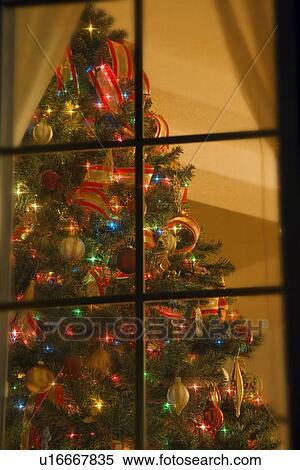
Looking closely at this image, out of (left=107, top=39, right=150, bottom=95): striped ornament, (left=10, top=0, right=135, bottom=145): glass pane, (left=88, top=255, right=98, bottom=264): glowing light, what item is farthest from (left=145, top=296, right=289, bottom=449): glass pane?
(left=107, top=39, right=150, bottom=95): striped ornament

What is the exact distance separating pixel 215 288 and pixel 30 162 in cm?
68

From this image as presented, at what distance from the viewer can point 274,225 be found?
84.4 inches

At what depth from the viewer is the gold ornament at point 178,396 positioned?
2.16 metres

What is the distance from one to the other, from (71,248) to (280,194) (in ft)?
2.14

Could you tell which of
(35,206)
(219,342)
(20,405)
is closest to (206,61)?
(35,206)

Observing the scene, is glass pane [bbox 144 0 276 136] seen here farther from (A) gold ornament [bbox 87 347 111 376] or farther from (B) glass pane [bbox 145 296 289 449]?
(A) gold ornament [bbox 87 347 111 376]

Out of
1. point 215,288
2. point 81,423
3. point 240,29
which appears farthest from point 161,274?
point 240,29

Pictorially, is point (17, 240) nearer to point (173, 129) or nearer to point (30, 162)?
point (30, 162)

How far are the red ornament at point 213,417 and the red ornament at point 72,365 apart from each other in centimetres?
38

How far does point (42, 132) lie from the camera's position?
236 centimetres

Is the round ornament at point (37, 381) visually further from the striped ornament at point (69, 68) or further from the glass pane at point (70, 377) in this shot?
the striped ornament at point (69, 68)

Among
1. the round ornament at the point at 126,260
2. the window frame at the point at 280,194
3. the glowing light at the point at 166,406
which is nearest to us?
the window frame at the point at 280,194

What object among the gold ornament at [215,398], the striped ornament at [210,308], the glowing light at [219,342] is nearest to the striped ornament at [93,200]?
the striped ornament at [210,308]

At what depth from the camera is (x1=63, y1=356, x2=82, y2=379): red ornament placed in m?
2.19
